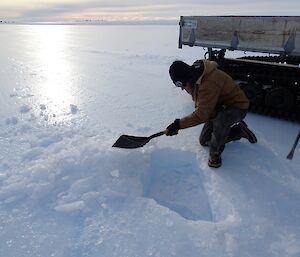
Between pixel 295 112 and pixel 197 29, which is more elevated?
pixel 197 29

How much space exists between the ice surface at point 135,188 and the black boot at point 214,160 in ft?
0.21

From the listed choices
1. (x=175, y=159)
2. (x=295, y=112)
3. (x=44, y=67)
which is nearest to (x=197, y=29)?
(x=295, y=112)

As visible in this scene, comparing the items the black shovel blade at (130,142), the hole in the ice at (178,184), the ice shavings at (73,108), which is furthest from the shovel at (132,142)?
the ice shavings at (73,108)

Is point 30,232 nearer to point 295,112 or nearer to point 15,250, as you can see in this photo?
point 15,250

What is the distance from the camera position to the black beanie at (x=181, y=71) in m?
3.34

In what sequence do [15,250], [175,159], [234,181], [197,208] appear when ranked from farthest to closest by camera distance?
[175,159] → [234,181] → [197,208] → [15,250]

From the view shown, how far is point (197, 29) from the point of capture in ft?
18.0

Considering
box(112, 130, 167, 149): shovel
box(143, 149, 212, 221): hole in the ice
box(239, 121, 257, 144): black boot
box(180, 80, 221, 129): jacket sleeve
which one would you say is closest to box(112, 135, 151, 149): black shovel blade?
box(112, 130, 167, 149): shovel

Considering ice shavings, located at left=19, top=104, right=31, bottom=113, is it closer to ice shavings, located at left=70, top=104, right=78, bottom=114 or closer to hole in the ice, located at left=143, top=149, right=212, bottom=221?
ice shavings, located at left=70, top=104, right=78, bottom=114

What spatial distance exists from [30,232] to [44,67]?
7.65 metres

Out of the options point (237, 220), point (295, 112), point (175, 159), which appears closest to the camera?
point (237, 220)

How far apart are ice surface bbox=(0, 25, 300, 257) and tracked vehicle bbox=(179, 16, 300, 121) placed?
11.8 inches

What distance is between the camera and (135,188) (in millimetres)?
3307

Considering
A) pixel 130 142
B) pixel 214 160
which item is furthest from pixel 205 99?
pixel 130 142
